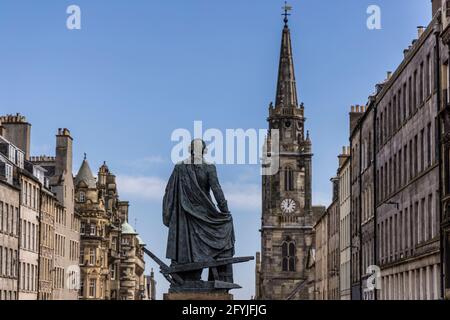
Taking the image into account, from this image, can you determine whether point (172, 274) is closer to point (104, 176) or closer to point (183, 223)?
point (183, 223)

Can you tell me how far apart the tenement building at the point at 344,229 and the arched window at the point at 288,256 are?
66509 mm

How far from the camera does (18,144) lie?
89.0 m

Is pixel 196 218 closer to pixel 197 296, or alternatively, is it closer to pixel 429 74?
pixel 197 296

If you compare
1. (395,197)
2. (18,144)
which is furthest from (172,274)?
(18,144)

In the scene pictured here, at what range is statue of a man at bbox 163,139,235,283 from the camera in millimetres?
21938

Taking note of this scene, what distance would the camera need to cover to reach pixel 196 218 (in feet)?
72.5

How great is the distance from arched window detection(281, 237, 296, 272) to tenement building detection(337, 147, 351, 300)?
66509mm

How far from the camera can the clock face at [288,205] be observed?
6393 inches

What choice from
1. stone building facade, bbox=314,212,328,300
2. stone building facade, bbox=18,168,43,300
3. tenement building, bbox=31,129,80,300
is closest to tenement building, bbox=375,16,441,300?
stone building facade, bbox=18,168,43,300

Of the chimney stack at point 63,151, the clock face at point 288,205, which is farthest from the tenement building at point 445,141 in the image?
the clock face at point 288,205

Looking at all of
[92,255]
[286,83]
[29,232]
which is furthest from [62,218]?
[286,83]

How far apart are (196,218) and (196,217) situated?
0.09 feet
